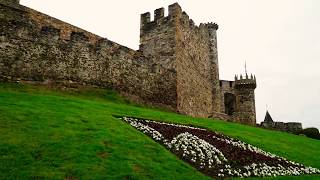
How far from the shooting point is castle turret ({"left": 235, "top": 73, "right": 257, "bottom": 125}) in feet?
221

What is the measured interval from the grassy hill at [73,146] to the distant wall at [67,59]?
313 cm

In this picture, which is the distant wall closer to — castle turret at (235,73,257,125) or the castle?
the castle

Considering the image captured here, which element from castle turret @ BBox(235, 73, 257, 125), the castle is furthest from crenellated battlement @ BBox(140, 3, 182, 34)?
castle turret @ BBox(235, 73, 257, 125)

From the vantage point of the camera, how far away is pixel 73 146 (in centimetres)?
1752

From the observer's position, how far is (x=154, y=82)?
40.1 m

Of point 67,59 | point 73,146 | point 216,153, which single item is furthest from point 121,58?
point 73,146

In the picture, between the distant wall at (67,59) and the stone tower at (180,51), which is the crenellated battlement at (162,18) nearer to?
the stone tower at (180,51)

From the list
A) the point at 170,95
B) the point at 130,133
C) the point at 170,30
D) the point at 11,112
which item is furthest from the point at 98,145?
the point at 170,30

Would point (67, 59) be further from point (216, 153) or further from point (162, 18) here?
point (162, 18)

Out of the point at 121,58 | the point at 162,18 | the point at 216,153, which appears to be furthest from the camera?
the point at 162,18

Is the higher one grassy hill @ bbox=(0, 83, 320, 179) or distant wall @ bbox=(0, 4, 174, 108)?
distant wall @ bbox=(0, 4, 174, 108)

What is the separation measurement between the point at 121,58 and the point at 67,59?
5.99 metres

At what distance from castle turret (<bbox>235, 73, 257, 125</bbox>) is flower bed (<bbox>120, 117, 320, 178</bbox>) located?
41.4m

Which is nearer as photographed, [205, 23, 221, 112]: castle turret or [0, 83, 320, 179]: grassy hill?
[0, 83, 320, 179]: grassy hill
